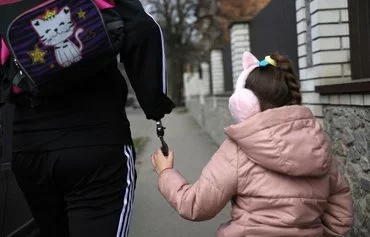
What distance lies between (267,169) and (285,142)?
5.8 inches

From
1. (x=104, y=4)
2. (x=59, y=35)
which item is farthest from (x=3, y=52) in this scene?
(x=104, y=4)

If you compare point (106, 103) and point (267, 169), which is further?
point (267, 169)

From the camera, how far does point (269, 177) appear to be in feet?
8.39

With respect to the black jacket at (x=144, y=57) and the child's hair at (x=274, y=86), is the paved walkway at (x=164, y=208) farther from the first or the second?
the black jacket at (x=144, y=57)

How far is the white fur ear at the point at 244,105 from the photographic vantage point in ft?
8.64

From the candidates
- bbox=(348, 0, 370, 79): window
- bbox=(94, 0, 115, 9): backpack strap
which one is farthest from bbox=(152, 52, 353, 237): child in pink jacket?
bbox=(348, 0, 370, 79): window

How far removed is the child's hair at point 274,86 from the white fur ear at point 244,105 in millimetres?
24

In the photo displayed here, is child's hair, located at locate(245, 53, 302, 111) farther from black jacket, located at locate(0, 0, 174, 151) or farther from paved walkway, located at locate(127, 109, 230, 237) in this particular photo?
paved walkway, located at locate(127, 109, 230, 237)

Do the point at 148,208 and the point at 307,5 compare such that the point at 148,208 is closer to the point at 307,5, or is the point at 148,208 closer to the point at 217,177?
the point at 307,5

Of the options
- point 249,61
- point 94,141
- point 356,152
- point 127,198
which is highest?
point 249,61

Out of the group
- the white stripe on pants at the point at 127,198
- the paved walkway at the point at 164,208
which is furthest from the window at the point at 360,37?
the white stripe on pants at the point at 127,198

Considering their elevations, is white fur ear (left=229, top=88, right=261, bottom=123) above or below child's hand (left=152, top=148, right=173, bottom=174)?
above

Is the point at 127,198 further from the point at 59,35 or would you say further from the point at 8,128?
the point at 59,35

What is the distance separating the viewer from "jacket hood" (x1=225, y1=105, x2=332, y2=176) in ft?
8.14
